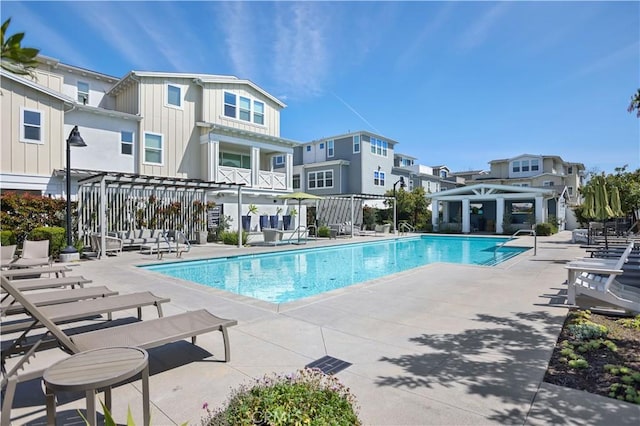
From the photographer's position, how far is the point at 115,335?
324 cm

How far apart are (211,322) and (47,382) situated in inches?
73.2

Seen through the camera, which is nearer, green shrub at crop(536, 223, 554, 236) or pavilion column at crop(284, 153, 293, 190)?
pavilion column at crop(284, 153, 293, 190)

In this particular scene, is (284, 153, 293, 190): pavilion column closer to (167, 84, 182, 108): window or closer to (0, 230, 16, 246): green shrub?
(167, 84, 182, 108): window

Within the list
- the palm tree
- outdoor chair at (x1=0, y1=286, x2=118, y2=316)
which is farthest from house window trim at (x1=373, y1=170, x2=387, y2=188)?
the palm tree

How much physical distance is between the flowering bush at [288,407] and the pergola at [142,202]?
1243 centimetres

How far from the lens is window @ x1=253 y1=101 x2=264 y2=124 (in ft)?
73.3

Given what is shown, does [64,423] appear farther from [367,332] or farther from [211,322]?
[367,332]

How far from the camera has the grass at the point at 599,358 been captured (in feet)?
10.2

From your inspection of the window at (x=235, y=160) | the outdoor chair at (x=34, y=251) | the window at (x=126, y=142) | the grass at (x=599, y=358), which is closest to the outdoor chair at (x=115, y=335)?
the grass at (x=599, y=358)

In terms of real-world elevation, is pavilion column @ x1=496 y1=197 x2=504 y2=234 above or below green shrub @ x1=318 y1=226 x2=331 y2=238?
above

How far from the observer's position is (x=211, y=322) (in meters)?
3.72

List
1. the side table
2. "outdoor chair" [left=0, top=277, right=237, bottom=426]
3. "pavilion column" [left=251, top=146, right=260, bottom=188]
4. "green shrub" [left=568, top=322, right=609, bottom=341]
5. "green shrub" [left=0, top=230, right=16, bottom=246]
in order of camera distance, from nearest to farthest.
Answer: the side table → "outdoor chair" [left=0, top=277, right=237, bottom=426] → "green shrub" [left=568, top=322, right=609, bottom=341] → "green shrub" [left=0, top=230, right=16, bottom=246] → "pavilion column" [left=251, top=146, right=260, bottom=188]

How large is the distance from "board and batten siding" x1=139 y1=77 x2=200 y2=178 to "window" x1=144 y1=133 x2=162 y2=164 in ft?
0.61

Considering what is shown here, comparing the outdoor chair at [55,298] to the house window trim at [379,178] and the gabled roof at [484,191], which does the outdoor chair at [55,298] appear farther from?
the house window trim at [379,178]
